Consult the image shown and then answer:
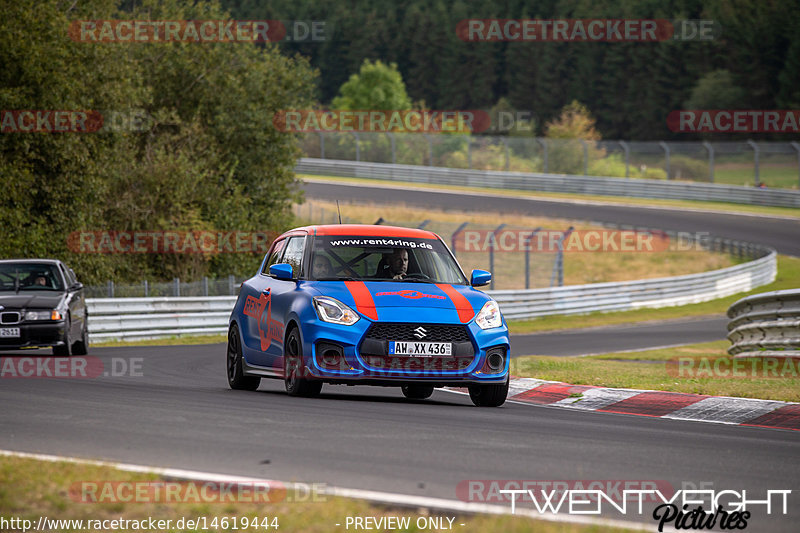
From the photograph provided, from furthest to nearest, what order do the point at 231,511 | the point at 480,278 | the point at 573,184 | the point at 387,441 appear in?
the point at 573,184
the point at 480,278
the point at 387,441
the point at 231,511

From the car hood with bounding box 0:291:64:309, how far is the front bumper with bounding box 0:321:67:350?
10.6 inches

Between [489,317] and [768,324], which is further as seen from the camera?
[768,324]

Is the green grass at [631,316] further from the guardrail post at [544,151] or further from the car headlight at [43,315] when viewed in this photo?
the guardrail post at [544,151]

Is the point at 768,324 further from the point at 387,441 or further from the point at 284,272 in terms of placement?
the point at 387,441

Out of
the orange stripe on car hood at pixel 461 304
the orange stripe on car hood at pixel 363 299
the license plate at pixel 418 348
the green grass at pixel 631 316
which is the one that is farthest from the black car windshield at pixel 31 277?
the green grass at pixel 631 316

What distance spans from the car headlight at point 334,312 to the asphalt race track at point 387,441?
0.73 metres

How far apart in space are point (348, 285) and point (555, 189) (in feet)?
156

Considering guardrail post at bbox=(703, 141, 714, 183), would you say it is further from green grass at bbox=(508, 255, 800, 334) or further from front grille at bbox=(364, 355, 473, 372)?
front grille at bbox=(364, 355, 473, 372)

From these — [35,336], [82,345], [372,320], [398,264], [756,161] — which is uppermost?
[756,161]

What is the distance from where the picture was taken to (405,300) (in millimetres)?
10539

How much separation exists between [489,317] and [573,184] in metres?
47.6

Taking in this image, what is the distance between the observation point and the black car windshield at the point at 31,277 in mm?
17734

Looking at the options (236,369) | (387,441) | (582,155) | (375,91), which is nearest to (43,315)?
Answer: (236,369)

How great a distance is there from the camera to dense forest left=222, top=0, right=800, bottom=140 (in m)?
89.4
